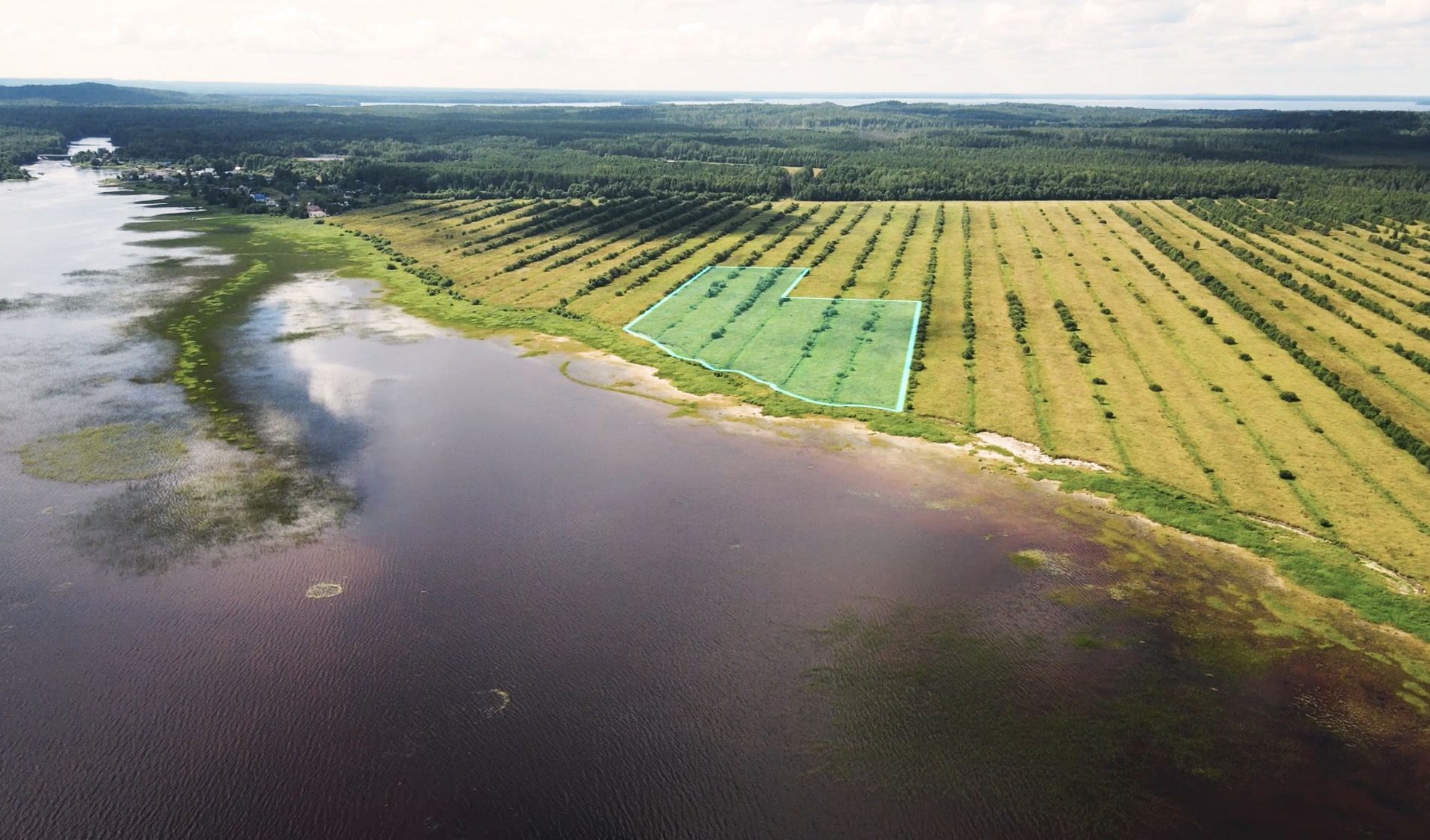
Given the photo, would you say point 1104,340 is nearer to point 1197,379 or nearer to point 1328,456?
point 1197,379

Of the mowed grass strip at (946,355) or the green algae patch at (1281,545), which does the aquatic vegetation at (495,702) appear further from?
the mowed grass strip at (946,355)

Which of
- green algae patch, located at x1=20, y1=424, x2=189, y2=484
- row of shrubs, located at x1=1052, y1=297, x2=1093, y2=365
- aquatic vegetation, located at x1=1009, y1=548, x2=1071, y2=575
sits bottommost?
aquatic vegetation, located at x1=1009, y1=548, x2=1071, y2=575

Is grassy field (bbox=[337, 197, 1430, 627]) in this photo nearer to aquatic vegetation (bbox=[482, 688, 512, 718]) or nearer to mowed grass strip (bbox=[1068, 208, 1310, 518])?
mowed grass strip (bbox=[1068, 208, 1310, 518])

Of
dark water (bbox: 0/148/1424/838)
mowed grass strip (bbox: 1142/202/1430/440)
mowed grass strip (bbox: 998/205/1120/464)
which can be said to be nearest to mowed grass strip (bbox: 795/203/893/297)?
mowed grass strip (bbox: 998/205/1120/464)

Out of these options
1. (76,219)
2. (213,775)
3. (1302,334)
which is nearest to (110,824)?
(213,775)

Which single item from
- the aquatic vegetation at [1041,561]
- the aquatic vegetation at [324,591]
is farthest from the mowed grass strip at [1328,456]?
the aquatic vegetation at [324,591]

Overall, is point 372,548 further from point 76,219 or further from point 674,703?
point 76,219

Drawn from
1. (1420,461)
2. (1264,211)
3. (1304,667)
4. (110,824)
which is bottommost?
(110,824)
